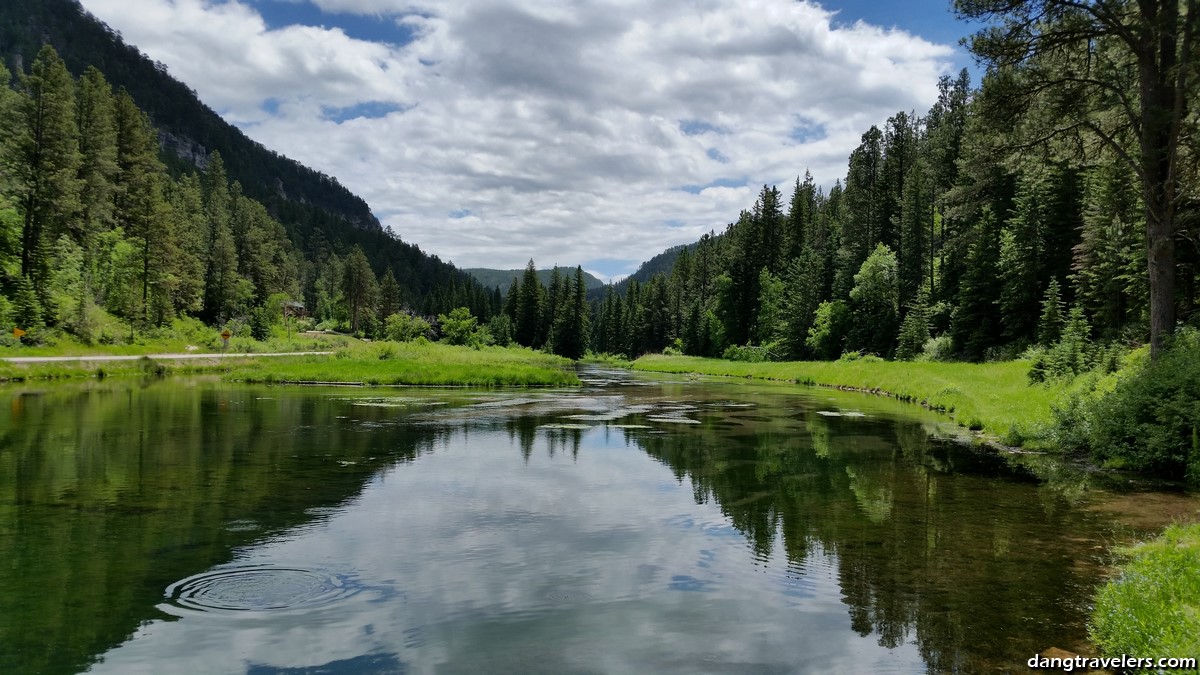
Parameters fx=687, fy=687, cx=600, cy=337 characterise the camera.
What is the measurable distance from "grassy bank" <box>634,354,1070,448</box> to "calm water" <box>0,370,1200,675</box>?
3777mm

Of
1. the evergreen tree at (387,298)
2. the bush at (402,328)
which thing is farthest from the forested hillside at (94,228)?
the evergreen tree at (387,298)

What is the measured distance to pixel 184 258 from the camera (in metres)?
76.9

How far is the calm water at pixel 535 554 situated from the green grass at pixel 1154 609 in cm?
44

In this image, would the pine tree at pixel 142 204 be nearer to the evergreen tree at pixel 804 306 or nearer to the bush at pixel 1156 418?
the evergreen tree at pixel 804 306

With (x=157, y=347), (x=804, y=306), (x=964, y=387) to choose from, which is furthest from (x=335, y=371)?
(x=804, y=306)

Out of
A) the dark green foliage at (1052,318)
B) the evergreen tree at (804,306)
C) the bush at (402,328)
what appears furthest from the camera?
the bush at (402,328)

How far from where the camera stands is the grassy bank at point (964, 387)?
69.0 feet

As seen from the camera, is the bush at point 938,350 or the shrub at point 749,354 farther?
the shrub at point 749,354

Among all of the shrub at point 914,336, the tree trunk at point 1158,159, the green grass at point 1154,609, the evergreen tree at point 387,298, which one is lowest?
the green grass at point 1154,609

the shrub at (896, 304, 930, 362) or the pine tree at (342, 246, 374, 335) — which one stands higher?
the pine tree at (342, 246, 374, 335)

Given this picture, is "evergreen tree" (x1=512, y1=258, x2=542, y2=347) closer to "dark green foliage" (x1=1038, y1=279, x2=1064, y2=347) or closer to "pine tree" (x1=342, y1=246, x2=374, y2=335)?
"pine tree" (x1=342, y1=246, x2=374, y2=335)

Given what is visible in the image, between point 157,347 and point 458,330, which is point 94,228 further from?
point 458,330

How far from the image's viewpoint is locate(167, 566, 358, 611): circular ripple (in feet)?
23.6

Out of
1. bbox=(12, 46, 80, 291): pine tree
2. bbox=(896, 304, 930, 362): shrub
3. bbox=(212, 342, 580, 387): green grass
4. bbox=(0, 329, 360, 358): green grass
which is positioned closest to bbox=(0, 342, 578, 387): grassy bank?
bbox=(212, 342, 580, 387): green grass
